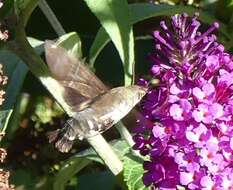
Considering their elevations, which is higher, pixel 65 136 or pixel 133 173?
pixel 65 136

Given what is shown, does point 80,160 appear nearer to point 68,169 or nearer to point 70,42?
point 68,169

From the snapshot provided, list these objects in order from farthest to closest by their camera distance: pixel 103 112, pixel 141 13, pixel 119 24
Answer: pixel 141 13
pixel 119 24
pixel 103 112

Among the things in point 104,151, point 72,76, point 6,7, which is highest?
point 6,7

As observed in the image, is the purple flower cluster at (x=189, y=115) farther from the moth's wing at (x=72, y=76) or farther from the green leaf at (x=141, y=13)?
the green leaf at (x=141, y=13)

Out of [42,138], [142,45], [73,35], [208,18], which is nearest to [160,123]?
[73,35]

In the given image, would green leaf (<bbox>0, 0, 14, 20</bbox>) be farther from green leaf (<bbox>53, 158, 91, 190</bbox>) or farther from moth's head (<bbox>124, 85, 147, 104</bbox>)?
green leaf (<bbox>53, 158, 91, 190</bbox>)

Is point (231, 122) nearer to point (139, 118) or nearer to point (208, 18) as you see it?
point (139, 118)

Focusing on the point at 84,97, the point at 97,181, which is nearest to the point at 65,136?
the point at 84,97
